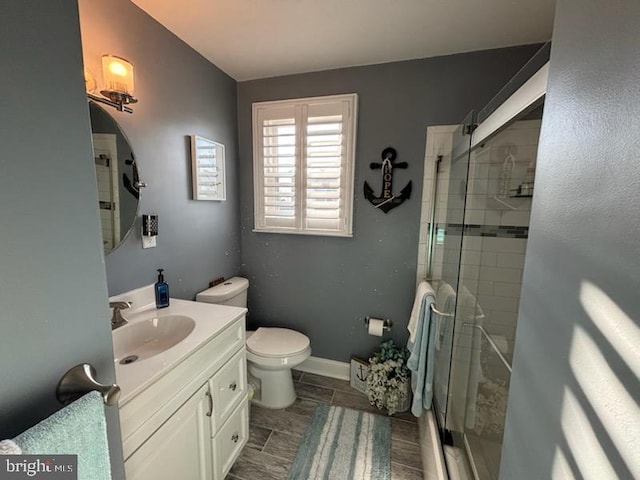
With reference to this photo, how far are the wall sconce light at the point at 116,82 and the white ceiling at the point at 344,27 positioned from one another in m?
0.42

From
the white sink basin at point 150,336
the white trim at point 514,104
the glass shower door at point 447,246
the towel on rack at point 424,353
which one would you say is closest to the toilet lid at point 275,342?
the white sink basin at point 150,336

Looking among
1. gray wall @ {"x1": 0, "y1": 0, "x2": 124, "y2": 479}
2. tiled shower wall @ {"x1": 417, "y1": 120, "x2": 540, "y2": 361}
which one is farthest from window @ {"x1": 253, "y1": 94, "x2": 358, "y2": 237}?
gray wall @ {"x1": 0, "y1": 0, "x2": 124, "y2": 479}

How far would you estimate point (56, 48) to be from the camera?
0.46m

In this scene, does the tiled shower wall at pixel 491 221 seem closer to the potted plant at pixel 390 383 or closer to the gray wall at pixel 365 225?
the gray wall at pixel 365 225

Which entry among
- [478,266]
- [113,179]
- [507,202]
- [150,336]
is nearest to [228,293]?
[150,336]

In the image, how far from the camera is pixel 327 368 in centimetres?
223

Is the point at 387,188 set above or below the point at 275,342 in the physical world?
above

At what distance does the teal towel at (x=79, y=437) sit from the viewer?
0.41 metres

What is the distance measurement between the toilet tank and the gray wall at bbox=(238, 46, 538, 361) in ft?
0.68

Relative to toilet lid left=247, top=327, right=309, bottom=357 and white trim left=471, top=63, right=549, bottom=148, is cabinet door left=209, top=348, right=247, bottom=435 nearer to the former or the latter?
toilet lid left=247, top=327, right=309, bottom=357


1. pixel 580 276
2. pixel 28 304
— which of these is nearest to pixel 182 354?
pixel 28 304

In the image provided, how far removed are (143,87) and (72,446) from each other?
5.04 ft

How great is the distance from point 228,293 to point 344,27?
5.75ft

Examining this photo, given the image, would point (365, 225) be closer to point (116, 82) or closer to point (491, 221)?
point (491, 221)
